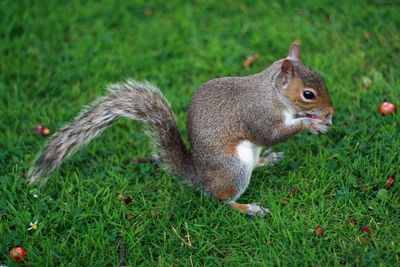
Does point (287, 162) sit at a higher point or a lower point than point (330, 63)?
lower

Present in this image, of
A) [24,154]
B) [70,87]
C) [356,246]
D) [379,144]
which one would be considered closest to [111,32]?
[70,87]

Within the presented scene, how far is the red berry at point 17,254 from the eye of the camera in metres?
1.81

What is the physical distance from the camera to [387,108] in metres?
2.39

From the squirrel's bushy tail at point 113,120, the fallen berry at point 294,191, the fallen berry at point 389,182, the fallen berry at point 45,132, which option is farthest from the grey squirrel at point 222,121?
the fallen berry at point 45,132

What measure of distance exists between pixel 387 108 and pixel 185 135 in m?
1.30

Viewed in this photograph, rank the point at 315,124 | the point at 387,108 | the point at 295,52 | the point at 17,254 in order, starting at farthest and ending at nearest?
the point at 387,108 < the point at 295,52 < the point at 315,124 < the point at 17,254

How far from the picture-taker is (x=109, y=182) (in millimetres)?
2273

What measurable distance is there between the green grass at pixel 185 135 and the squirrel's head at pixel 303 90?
0.44m

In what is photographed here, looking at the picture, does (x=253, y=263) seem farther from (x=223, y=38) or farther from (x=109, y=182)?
(x=223, y=38)

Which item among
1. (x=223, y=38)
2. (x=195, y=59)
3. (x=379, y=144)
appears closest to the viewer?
(x=379, y=144)

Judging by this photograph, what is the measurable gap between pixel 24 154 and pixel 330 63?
2293mm

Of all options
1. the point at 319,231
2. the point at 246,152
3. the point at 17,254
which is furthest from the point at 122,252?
the point at 319,231

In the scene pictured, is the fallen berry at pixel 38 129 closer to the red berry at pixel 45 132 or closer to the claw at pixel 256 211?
the red berry at pixel 45 132

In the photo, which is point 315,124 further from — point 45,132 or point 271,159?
point 45,132
